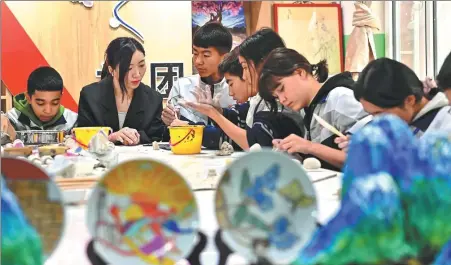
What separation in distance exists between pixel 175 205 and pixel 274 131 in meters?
1.07

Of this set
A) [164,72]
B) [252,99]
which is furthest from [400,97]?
[164,72]

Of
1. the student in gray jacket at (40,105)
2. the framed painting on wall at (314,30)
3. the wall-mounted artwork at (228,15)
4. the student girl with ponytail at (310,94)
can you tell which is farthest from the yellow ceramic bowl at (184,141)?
the framed painting on wall at (314,30)

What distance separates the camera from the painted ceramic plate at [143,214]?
1.67 ft

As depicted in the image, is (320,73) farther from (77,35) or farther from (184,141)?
(77,35)

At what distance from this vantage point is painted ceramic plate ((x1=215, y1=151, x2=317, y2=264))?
1.61 ft

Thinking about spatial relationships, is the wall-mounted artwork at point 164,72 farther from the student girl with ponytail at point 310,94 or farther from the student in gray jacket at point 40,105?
the student girl with ponytail at point 310,94

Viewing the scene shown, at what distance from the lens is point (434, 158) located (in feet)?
1.75

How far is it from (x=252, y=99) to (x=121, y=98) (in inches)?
25.8

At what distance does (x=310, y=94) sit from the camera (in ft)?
4.85

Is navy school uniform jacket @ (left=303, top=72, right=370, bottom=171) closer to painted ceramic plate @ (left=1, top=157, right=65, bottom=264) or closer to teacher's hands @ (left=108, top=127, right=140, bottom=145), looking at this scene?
teacher's hands @ (left=108, top=127, right=140, bottom=145)

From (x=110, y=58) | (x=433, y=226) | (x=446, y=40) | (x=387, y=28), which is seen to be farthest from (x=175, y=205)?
(x=387, y=28)

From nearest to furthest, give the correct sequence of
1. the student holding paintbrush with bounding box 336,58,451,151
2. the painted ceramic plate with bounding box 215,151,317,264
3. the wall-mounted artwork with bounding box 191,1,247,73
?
the painted ceramic plate with bounding box 215,151,317,264, the student holding paintbrush with bounding box 336,58,451,151, the wall-mounted artwork with bounding box 191,1,247,73

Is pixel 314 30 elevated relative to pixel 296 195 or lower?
elevated

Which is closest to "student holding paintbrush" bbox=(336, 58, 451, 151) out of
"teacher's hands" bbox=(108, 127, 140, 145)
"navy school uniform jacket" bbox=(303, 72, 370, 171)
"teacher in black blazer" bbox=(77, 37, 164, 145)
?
"navy school uniform jacket" bbox=(303, 72, 370, 171)
